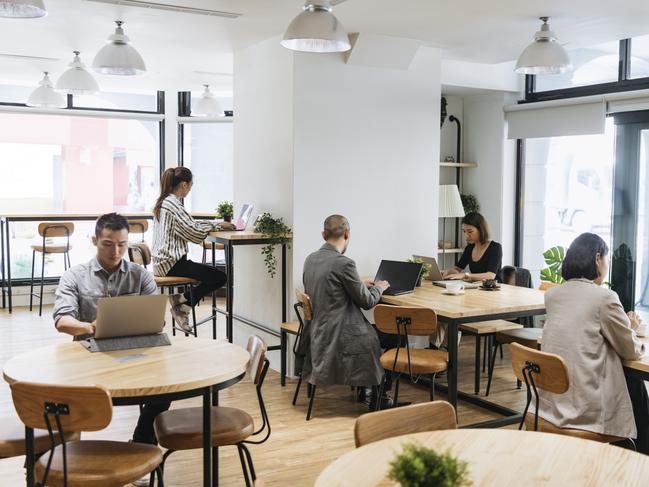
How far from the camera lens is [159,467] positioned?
9.42ft

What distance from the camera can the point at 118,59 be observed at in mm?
4973

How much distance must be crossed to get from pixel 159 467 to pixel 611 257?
4.73 metres

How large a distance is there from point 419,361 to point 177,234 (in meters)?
2.26

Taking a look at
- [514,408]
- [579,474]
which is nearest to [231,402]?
[514,408]

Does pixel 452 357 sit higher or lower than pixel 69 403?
lower

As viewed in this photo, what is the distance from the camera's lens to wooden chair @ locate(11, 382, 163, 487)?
2434mm

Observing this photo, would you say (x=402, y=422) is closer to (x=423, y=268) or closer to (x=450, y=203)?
(x=423, y=268)

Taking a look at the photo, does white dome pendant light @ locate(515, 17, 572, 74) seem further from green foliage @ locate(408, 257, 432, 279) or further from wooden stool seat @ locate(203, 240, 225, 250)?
wooden stool seat @ locate(203, 240, 225, 250)

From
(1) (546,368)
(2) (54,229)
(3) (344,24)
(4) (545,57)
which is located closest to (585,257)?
(1) (546,368)

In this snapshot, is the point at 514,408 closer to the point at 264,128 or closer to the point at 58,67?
the point at 264,128

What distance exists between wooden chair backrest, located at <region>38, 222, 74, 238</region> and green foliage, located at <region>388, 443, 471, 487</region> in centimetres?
734

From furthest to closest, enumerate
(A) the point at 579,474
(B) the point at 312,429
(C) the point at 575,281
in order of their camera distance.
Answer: (B) the point at 312,429 < (C) the point at 575,281 < (A) the point at 579,474

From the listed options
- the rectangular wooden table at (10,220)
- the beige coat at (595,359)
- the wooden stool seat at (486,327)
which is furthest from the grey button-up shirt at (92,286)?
the rectangular wooden table at (10,220)

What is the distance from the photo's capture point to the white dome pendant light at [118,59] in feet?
16.3
